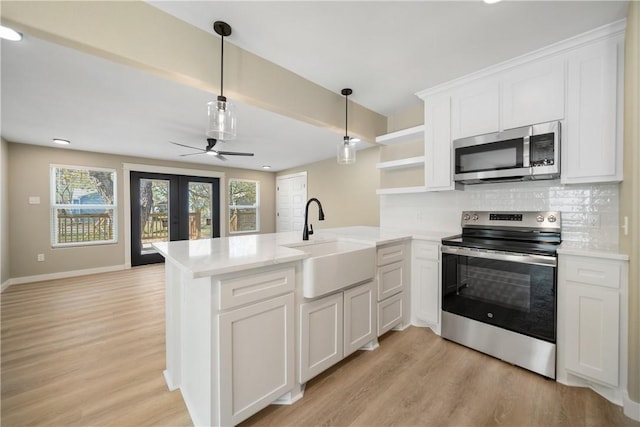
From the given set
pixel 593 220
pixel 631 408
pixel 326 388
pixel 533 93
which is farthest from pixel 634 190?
pixel 326 388

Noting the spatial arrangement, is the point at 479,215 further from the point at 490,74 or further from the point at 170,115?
the point at 170,115

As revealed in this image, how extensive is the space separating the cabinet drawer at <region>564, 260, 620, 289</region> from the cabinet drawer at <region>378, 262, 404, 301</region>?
1191mm

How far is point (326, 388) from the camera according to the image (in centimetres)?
176

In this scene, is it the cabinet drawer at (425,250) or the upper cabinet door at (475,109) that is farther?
the cabinet drawer at (425,250)

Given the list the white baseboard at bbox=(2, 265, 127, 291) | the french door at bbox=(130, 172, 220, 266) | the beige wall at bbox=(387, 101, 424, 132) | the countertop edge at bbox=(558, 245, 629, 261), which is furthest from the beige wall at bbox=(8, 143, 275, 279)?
the countertop edge at bbox=(558, 245, 629, 261)

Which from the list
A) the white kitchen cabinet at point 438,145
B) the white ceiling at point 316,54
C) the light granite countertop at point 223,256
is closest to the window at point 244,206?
the white ceiling at point 316,54

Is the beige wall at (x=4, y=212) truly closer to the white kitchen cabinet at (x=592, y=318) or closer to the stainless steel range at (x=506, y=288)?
the stainless steel range at (x=506, y=288)

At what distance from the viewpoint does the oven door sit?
6.01ft

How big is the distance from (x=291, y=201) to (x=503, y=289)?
544 centimetres

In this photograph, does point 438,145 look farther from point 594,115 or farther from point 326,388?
point 326,388

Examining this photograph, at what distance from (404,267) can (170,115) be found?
10.7 feet

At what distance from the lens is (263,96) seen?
221 centimetres

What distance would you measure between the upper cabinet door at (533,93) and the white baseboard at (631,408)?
1899 millimetres

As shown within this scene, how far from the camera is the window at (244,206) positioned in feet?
22.5
